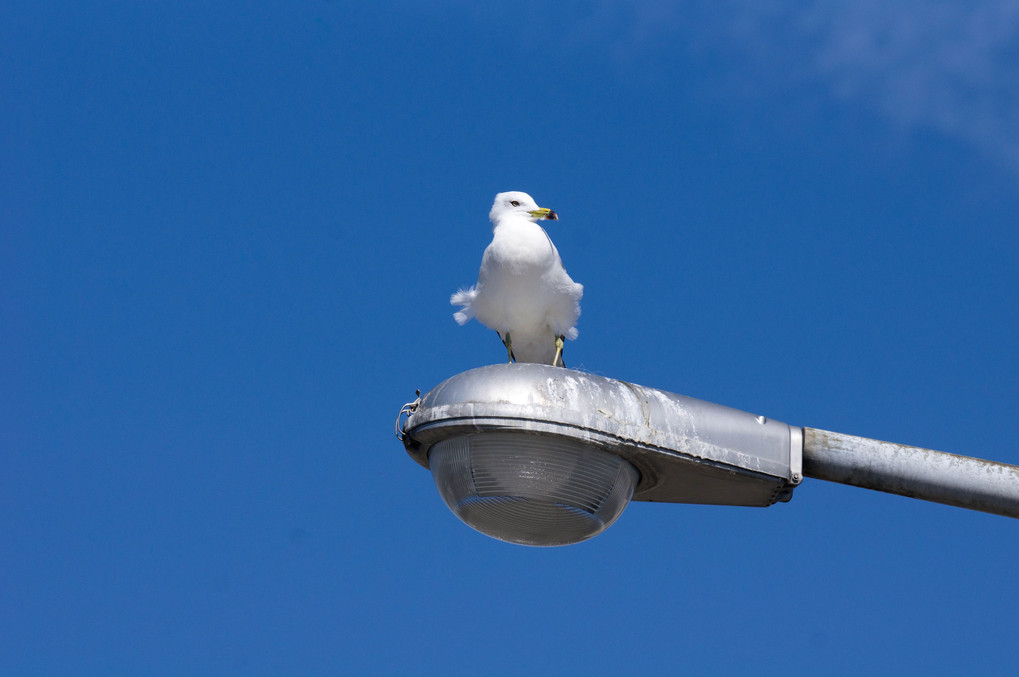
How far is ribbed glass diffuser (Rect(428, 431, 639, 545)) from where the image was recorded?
4629 millimetres

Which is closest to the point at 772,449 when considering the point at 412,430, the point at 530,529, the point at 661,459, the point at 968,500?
the point at 661,459

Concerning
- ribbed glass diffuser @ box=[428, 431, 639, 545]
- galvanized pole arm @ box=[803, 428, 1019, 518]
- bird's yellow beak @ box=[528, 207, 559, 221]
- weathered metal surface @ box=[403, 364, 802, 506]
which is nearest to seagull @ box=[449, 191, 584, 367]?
bird's yellow beak @ box=[528, 207, 559, 221]

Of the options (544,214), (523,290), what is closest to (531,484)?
(523,290)

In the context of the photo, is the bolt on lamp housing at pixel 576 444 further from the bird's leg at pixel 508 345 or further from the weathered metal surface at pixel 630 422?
the bird's leg at pixel 508 345

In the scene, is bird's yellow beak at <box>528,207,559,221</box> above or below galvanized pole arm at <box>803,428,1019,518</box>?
above

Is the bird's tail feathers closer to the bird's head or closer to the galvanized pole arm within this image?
the bird's head

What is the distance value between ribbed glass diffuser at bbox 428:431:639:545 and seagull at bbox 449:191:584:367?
14.7ft

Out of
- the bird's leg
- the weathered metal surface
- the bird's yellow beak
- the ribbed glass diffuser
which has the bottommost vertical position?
the ribbed glass diffuser

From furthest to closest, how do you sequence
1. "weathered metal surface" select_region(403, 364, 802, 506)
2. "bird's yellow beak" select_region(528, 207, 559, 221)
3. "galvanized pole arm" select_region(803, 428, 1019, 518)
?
"bird's yellow beak" select_region(528, 207, 559, 221)
"weathered metal surface" select_region(403, 364, 802, 506)
"galvanized pole arm" select_region(803, 428, 1019, 518)

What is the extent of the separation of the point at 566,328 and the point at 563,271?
21.6 inches

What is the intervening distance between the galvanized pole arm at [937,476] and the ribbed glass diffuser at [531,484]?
95cm

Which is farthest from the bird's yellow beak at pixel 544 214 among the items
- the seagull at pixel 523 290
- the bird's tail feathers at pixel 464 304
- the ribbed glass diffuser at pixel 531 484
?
the ribbed glass diffuser at pixel 531 484

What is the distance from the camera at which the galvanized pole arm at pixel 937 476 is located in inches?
172

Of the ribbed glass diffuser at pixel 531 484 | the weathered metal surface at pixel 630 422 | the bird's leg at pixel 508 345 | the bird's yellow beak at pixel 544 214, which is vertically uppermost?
the bird's yellow beak at pixel 544 214
